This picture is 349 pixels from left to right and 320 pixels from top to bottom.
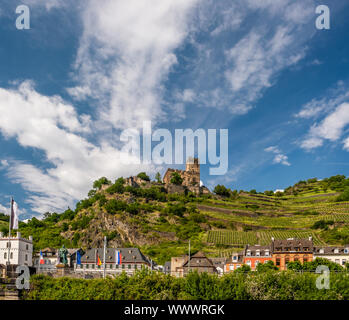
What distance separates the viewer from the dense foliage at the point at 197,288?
35844 millimetres

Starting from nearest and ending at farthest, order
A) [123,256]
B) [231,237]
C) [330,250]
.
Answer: [330,250] → [123,256] → [231,237]

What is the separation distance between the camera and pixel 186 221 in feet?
452

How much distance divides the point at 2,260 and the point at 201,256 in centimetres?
3328

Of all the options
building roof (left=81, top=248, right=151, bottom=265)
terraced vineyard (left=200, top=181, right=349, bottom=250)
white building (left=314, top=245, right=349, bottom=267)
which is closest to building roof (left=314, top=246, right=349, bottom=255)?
white building (left=314, top=245, right=349, bottom=267)

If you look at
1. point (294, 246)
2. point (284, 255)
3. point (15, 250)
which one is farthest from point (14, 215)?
point (294, 246)

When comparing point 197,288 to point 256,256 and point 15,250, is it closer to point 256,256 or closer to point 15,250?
point 15,250

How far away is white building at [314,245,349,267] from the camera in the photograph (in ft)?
248

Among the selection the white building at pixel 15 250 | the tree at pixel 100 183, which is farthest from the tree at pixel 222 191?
the white building at pixel 15 250

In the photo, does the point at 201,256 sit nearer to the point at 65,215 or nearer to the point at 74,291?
the point at 74,291

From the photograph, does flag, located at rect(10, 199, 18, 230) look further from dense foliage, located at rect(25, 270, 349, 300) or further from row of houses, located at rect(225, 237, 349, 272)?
row of houses, located at rect(225, 237, 349, 272)

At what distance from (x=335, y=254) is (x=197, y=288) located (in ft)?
162

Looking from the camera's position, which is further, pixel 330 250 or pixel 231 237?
pixel 231 237

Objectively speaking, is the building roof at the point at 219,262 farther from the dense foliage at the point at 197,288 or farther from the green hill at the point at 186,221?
the dense foliage at the point at 197,288
